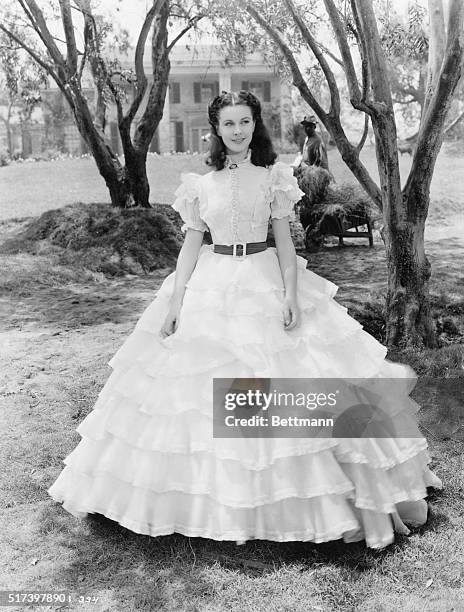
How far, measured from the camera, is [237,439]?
2396 mm

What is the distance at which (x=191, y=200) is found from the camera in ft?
9.20

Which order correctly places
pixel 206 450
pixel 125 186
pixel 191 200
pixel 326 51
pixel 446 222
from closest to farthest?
1. pixel 206 450
2. pixel 191 200
3. pixel 326 51
4. pixel 125 186
5. pixel 446 222

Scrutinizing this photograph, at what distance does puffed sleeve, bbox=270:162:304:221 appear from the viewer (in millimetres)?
2740

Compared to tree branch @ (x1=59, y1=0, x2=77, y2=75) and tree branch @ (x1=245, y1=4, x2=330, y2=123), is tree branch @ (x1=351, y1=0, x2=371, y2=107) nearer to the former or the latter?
tree branch @ (x1=245, y1=4, x2=330, y2=123)

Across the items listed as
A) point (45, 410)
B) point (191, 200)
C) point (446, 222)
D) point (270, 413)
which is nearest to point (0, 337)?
point (45, 410)

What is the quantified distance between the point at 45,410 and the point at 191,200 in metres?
2.04

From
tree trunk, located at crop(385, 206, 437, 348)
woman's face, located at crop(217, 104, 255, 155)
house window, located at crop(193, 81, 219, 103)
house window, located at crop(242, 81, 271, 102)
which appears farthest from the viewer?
house window, located at crop(193, 81, 219, 103)

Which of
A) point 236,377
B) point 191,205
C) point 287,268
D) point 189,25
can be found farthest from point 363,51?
point 189,25

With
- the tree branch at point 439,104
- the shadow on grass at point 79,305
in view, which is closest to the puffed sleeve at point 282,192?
the tree branch at point 439,104

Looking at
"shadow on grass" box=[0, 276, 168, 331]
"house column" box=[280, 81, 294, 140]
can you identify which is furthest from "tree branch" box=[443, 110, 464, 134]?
"house column" box=[280, 81, 294, 140]

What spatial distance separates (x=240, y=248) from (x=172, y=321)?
0.42 metres

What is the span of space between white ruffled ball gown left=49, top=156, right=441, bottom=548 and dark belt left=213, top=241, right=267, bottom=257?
0.09 ft

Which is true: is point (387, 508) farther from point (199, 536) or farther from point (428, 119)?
point (428, 119)

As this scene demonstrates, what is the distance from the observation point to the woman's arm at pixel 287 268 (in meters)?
2.56
